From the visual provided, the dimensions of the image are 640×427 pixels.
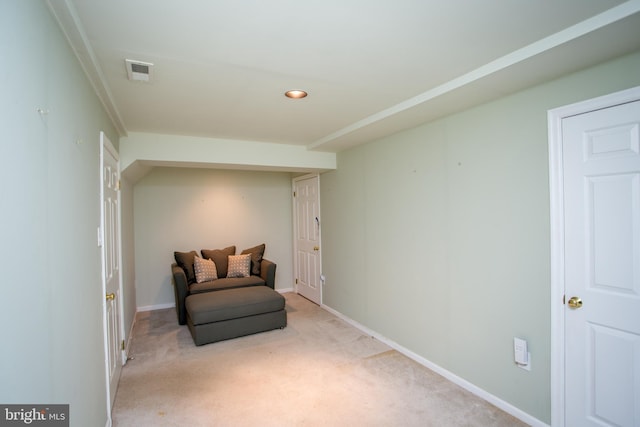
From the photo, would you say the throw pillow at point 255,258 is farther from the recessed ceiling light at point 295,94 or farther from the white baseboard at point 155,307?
the recessed ceiling light at point 295,94

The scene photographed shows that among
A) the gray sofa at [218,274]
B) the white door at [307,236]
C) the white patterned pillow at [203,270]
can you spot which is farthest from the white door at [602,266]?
the white patterned pillow at [203,270]

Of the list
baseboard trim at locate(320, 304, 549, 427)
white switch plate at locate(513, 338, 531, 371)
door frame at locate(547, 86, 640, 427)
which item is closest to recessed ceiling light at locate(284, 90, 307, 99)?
door frame at locate(547, 86, 640, 427)

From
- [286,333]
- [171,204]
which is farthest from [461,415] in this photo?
[171,204]

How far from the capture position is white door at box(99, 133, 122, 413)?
228 centimetres

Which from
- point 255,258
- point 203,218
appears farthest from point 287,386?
point 203,218

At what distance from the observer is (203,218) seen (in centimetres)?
528

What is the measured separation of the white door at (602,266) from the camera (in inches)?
68.4

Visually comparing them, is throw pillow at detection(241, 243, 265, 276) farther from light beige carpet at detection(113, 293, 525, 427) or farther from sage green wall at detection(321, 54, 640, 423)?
sage green wall at detection(321, 54, 640, 423)

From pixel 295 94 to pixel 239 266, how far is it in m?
3.20

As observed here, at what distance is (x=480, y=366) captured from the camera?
8.22 ft

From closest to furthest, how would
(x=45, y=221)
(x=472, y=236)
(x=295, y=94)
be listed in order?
1. (x=45, y=221)
2. (x=295, y=94)
3. (x=472, y=236)

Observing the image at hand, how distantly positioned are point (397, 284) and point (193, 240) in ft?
11.3

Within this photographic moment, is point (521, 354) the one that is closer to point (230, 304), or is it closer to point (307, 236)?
point (230, 304)

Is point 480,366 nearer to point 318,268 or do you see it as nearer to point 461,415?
point 461,415
